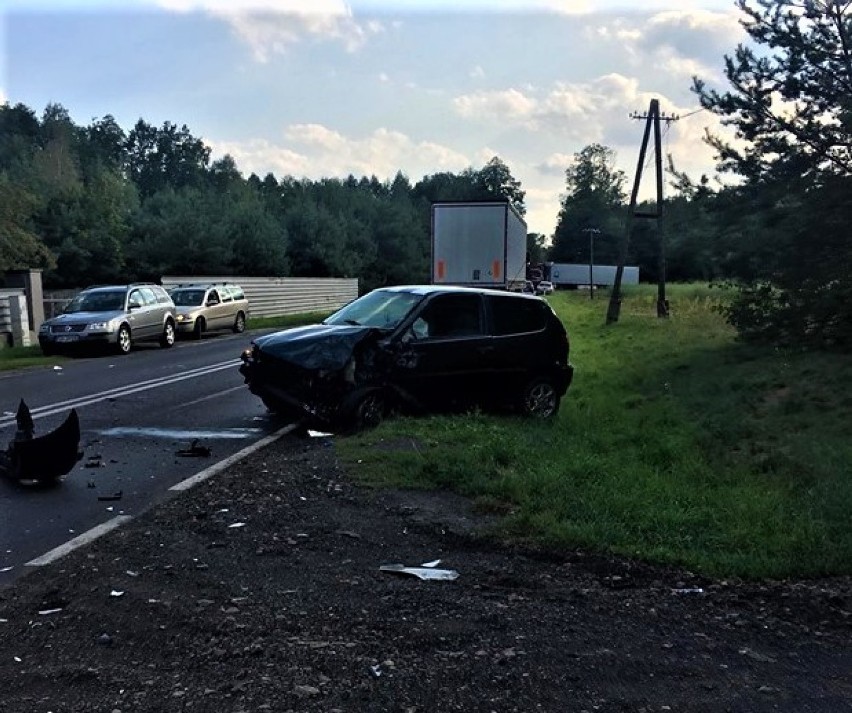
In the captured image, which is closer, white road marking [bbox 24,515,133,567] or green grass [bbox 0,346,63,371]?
white road marking [bbox 24,515,133,567]

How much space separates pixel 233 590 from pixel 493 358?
6302mm

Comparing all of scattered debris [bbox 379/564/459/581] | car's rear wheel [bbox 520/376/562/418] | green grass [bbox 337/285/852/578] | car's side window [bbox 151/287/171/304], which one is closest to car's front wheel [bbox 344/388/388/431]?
green grass [bbox 337/285/852/578]

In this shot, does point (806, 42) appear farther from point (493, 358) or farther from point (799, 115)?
point (493, 358)

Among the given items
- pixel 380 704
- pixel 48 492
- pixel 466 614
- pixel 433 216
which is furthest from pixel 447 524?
pixel 433 216

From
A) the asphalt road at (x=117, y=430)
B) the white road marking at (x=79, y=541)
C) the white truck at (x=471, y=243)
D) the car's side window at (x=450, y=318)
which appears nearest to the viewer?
the white road marking at (x=79, y=541)

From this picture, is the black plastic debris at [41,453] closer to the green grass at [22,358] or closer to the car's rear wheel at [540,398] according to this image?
the car's rear wheel at [540,398]

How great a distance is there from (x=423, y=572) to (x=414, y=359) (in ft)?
15.8

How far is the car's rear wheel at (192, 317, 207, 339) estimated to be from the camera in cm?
2516

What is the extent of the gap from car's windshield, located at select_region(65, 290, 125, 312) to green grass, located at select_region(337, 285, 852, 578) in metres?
12.9

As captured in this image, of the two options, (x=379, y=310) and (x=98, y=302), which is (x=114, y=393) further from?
(x=98, y=302)

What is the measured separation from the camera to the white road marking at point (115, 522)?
203 inches

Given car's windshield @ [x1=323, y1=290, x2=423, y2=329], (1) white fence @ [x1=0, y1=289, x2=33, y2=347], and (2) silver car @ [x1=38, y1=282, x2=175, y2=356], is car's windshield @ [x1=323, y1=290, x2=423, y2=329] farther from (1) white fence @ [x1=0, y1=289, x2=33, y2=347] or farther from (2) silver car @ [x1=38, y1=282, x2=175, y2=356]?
(1) white fence @ [x1=0, y1=289, x2=33, y2=347]

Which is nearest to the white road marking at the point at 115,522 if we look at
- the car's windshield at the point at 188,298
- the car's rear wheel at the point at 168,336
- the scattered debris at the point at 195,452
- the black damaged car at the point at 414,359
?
the scattered debris at the point at 195,452

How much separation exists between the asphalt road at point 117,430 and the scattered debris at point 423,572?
7.40ft
